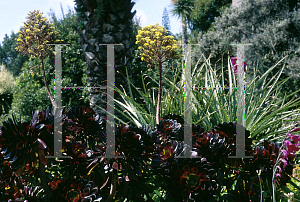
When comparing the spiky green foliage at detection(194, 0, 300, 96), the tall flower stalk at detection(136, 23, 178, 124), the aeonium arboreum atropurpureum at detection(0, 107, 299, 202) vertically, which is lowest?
the aeonium arboreum atropurpureum at detection(0, 107, 299, 202)

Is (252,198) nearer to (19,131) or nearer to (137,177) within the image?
(137,177)

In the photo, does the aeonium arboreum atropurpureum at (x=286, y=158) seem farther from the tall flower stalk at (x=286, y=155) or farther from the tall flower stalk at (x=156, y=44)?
the tall flower stalk at (x=156, y=44)

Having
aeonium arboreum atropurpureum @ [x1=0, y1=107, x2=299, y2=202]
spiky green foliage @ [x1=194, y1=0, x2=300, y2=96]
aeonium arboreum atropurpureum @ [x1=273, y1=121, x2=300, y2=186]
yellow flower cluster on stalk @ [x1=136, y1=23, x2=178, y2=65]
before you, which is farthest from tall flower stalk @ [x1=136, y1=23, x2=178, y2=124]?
spiky green foliage @ [x1=194, y1=0, x2=300, y2=96]

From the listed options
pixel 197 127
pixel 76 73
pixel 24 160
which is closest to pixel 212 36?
pixel 76 73

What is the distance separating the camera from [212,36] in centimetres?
773

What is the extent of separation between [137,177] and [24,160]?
15.0 inches

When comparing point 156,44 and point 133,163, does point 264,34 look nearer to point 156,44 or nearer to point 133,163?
point 156,44

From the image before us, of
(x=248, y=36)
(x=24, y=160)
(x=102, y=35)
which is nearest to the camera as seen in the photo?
(x=24, y=160)

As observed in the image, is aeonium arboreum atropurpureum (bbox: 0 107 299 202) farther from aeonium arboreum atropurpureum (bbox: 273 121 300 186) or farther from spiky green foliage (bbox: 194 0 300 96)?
spiky green foliage (bbox: 194 0 300 96)

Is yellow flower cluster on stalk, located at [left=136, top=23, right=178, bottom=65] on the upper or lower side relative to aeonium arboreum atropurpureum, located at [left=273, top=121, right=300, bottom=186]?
upper

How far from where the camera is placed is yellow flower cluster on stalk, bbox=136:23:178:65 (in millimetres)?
1303

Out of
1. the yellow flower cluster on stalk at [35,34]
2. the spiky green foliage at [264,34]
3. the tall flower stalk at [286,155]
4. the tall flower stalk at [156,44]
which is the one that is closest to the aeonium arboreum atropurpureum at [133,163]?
the tall flower stalk at [286,155]

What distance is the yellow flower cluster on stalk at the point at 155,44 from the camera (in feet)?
4.28

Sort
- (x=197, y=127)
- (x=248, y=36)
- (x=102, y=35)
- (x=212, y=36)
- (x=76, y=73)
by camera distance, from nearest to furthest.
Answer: (x=197, y=127)
(x=102, y=35)
(x=76, y=73)
(x=248, y=36)
(x=212, y=36)
